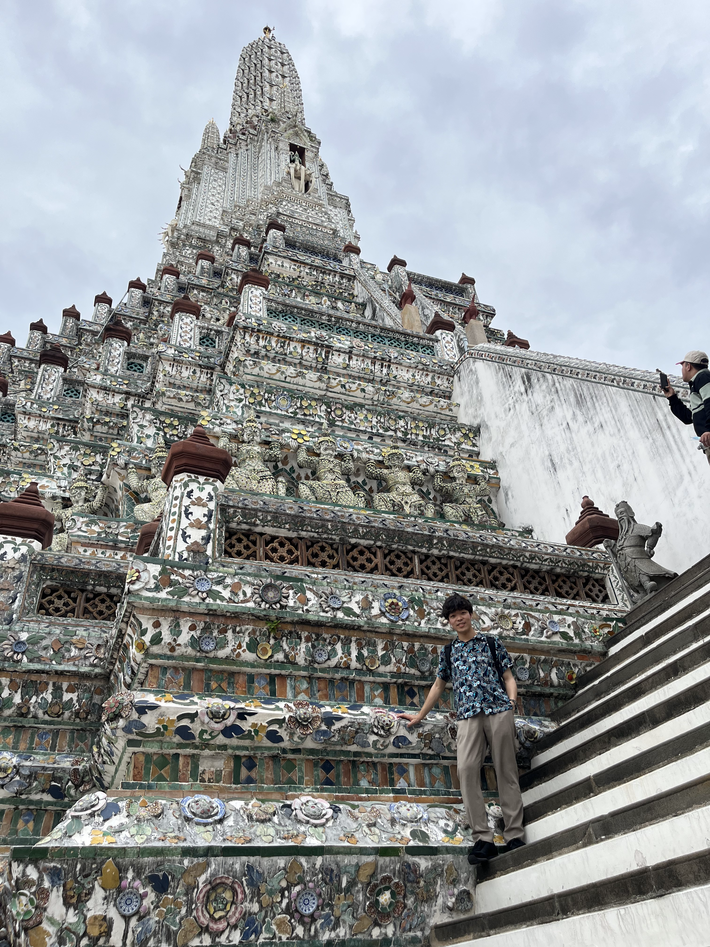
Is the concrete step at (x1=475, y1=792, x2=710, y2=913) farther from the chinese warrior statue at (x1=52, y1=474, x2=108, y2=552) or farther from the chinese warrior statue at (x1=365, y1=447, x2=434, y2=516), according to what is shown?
the chinese warrior statue at (x1=52, y1=474, x2=108, y2=552)

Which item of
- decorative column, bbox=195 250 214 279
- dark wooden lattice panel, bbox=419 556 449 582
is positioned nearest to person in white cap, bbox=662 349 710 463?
dark wooden lattice panel, bbox=419 556 449 582

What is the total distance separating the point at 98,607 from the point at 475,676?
10.4 ft

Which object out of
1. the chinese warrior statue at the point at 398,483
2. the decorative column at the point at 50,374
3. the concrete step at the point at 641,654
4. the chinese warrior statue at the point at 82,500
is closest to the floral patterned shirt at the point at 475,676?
the concrete step at the point at 641,654

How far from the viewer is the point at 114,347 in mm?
14789

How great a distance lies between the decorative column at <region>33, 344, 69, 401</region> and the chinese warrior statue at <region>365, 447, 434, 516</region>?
343 inches

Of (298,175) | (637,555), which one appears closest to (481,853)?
(637,555)

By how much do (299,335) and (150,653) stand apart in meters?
6.76

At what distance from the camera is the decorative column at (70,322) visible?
21750 mm

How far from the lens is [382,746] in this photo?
4043mm

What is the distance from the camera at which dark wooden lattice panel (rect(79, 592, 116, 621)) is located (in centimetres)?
548

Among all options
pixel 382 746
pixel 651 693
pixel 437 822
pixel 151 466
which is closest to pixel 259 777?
pixel 382 746

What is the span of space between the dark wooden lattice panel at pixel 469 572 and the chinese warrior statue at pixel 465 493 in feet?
7.92

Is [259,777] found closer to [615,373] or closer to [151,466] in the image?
[151,466]

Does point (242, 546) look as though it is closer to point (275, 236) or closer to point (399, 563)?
point (399, 563)
